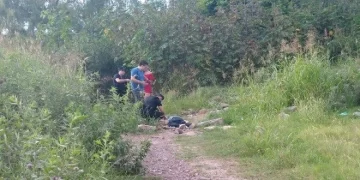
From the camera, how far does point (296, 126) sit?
7.45 meters

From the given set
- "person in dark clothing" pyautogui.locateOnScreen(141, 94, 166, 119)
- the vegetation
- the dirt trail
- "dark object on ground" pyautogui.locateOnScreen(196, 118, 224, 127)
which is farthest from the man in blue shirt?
the dirt trail

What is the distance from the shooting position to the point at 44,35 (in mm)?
17922

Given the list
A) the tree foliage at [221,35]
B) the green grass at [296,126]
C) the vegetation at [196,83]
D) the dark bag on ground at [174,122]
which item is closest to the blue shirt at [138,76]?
the vegetation at [196,83]

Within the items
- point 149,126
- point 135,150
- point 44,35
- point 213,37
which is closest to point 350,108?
point 149,126

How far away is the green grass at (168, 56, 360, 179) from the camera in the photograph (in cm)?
569

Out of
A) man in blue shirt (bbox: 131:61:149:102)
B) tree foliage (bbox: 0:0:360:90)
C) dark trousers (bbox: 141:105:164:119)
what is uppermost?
tree foliage (bbox: 0:0:360:90)

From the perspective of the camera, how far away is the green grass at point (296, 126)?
569cm

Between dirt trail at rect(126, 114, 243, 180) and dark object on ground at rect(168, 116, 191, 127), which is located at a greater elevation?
dirt trail at rect(126, 114, 243, 180)

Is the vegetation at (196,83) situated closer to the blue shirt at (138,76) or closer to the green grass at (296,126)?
the green grass at (296,126)

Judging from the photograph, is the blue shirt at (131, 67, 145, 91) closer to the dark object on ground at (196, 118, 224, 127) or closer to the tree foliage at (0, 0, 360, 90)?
the dark object on ground at (196, 118, 224, 127)

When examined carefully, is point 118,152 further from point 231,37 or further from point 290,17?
point 290,17

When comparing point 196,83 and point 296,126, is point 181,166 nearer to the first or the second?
point 296,126

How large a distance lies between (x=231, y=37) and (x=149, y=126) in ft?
18.2

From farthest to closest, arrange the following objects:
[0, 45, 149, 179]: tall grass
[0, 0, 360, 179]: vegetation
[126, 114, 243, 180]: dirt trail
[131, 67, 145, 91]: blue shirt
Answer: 1. [131, 67, 145, 91]: blue shirt
2. [126, 114, 243, 180]: dirt trail
3. [0, 0, 360, 179]: vegetation
4. [0, 45, 149, 179]: tall grass
